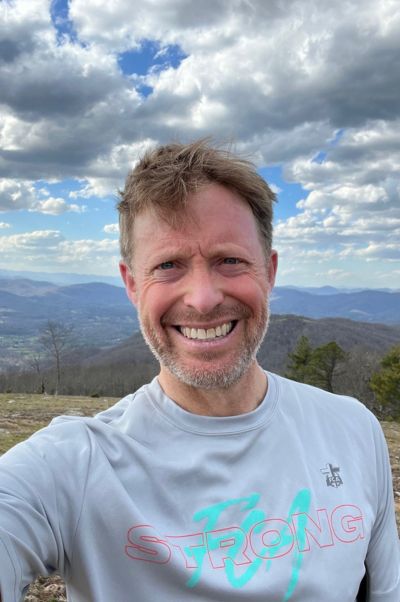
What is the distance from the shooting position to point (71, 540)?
5.86ft

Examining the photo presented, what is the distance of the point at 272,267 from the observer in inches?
103

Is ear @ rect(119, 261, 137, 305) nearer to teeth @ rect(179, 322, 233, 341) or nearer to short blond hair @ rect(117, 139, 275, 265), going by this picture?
short blond hair @ rect(117, 139, 275, 265)

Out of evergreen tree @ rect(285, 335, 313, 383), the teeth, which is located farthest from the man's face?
evergreen tree @ rect(285, 335, 313, 383)

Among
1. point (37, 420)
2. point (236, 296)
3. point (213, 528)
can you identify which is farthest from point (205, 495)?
point (37, 420)

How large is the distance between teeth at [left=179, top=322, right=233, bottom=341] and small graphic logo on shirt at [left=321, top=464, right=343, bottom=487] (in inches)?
32.5

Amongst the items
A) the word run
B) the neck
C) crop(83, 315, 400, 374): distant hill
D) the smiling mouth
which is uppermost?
the smiling mouth

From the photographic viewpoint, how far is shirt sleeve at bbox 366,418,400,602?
7.56 feet

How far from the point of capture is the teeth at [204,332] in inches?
86.7

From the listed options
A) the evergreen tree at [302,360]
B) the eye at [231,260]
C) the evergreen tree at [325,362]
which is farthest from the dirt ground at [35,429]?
the evergreen tree at [302,360]

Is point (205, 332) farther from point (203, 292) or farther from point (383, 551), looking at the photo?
point (383, 551)

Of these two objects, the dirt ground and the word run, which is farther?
the dirt ground

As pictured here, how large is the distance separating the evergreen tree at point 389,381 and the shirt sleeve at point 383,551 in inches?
1398

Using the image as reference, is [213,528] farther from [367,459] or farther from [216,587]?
[367,459]

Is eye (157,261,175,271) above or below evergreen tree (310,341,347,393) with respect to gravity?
above
